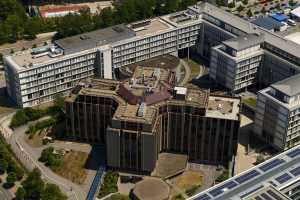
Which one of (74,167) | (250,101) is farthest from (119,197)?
(250,101)

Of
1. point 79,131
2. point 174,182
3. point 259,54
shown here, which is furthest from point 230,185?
point 259,54

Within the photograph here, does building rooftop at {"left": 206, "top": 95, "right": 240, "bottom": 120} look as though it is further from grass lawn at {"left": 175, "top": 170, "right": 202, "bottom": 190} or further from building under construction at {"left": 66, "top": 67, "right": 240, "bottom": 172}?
grass lawn at {"left": 175, "top": 170, "right": 202, "bottom": 190}

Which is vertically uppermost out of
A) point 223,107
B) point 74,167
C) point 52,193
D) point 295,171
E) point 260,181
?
point 223,107

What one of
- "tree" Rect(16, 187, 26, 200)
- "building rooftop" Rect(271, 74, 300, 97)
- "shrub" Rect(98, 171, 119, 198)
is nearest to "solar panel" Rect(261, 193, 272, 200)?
"building rooftop" Rect(271, 74, 300, 97)

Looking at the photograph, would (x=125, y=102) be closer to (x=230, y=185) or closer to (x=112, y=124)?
(x=112, y=124)

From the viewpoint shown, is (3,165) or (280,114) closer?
(3,165)

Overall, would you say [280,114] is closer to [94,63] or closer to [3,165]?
[94,63]
